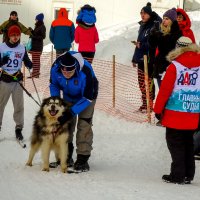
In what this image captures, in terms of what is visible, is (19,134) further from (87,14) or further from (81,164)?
(87,14)

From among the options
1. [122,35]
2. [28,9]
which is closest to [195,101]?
[122,35]

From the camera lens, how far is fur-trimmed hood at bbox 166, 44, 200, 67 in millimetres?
5766

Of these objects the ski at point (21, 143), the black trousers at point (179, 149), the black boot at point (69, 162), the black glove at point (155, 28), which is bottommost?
the ski at point (21, 143)

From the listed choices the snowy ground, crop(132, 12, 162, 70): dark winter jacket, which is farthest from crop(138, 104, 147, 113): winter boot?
crop(132, 12, 162, 70): dark winter jacket

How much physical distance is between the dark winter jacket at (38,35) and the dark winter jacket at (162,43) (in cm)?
642

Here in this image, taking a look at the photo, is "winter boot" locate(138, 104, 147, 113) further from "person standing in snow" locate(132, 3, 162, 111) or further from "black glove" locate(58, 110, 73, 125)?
"black glove" locate(58, 110, 73, 125)

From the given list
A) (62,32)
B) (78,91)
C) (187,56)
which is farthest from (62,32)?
(187,56)

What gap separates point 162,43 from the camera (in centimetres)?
828

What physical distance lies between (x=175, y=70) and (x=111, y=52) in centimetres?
1046

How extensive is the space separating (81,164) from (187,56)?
5.62 ft

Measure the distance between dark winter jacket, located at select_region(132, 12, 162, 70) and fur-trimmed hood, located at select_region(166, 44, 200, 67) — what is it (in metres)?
3.63

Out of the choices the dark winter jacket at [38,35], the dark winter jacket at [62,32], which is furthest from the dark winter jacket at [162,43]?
the dark winter jacket at [38,35]

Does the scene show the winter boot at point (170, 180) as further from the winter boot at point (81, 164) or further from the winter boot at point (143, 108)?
the winter boot at point (143, 108)

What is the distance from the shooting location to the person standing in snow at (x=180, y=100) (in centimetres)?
575
